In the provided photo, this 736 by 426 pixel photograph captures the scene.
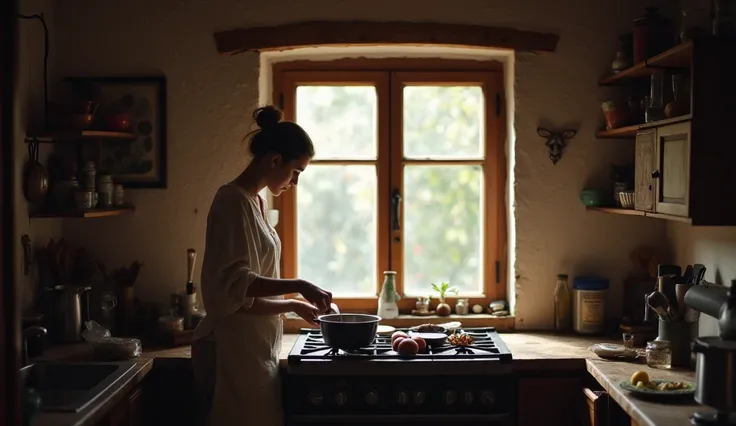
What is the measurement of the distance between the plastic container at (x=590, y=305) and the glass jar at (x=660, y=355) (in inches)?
24.0

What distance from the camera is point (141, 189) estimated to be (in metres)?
3.75

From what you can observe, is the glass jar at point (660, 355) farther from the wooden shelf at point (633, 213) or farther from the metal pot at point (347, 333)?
the metal pot at point (347, 333)

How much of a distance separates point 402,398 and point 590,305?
41.8 inches

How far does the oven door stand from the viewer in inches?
121

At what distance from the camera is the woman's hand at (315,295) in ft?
9.64

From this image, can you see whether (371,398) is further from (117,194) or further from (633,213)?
(117,194)

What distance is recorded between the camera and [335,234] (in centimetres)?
396

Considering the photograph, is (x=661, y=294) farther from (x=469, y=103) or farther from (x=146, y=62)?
(x=146, y=62)

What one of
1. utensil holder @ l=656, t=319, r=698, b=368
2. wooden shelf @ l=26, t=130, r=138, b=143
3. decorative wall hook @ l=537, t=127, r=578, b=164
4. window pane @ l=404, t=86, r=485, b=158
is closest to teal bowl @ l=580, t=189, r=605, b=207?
decorative wall hook @ l=537, t=127, r=578, b=164

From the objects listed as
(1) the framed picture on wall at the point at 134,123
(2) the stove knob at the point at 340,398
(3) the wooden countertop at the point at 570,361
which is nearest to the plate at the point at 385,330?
(3) the wooden countertop at the point at 570,361

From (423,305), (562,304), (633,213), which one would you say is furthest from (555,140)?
(423,305)

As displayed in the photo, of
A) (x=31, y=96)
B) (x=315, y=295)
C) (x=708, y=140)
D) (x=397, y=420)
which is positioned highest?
(x=31, y=96)

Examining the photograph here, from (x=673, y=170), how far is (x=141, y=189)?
2.30 m

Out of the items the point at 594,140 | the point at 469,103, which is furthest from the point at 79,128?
the point at 594,140
